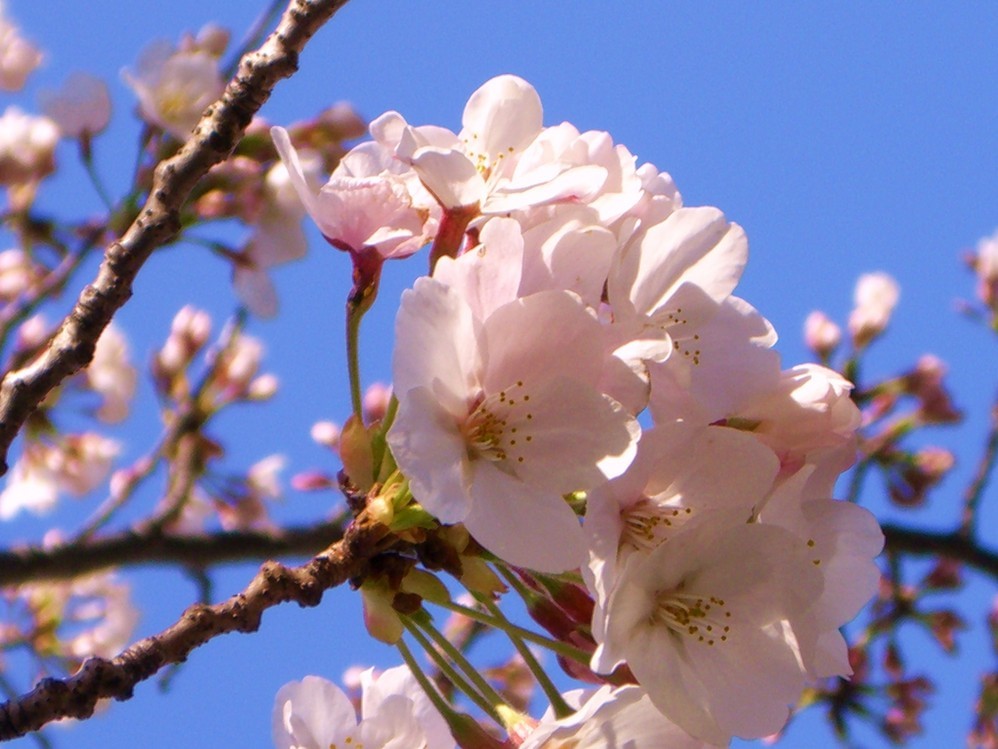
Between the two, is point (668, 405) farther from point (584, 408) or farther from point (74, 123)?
point (74, 123)

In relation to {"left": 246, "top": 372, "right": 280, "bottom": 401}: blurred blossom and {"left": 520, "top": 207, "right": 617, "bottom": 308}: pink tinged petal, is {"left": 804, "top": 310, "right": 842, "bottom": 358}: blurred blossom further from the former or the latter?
{"left": 520, "top": 207, "right": 617, "bottom": 308}: pink tinged petal

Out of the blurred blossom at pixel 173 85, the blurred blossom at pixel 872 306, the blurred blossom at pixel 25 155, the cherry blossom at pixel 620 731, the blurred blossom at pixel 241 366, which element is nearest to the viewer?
the cherry blossom at pixel 620 731

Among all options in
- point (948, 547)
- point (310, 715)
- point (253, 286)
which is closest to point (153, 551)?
point (253, 286)

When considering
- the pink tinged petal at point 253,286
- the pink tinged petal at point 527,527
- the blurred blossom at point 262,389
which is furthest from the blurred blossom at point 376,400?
the pink tinged petal at point 527,527

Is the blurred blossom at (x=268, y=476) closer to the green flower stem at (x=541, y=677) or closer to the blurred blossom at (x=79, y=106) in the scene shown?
the blurred blossom at (x=79, y=106)

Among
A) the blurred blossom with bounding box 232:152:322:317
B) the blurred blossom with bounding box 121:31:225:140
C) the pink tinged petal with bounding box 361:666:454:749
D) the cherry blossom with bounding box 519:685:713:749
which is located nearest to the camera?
the cherry blossom with bounding box 519:685:713:749

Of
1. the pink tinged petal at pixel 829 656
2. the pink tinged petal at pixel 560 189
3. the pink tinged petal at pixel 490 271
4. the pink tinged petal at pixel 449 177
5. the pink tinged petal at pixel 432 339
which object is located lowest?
the pink tinged petal at pixel 829 656

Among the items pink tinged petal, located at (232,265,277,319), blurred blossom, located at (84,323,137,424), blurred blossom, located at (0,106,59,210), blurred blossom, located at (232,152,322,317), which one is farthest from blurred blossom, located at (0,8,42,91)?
pink tinged petal, located at (232,265,277,319)

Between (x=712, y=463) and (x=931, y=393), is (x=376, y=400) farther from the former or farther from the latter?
(x=712, y=463)
